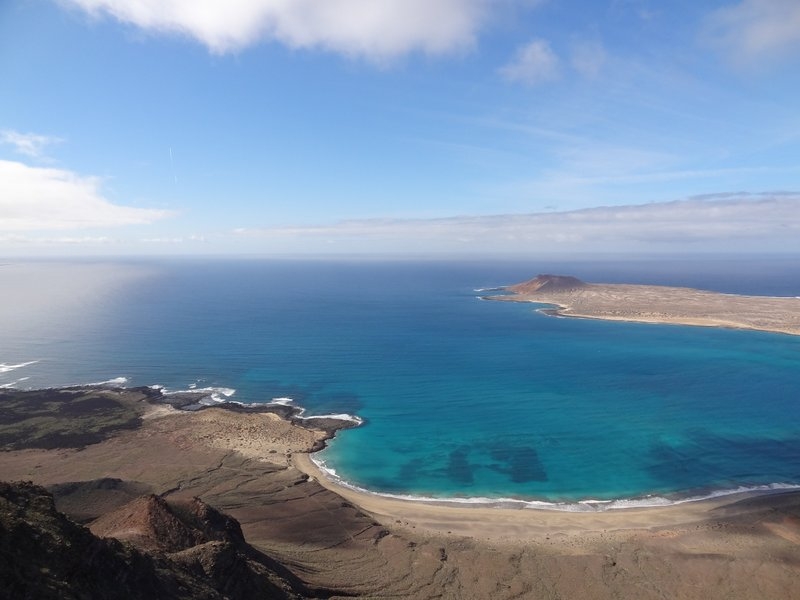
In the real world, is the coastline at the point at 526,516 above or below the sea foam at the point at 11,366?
below

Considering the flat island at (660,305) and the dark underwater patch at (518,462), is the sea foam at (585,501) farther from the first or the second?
the flat island at (660,305)

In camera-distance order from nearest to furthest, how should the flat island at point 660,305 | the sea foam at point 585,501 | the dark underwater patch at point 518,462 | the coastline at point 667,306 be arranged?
1. the sea foam at point 585,501
2. the dark underwater patch at point 518,462
3. the coastline at point 667,306
4. the flat island at point 660,305

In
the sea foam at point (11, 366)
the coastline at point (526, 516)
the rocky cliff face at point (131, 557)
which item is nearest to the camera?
the rocky cliff face at point (131, 557)

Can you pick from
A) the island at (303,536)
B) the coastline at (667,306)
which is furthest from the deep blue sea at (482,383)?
the coastline at (667,306)

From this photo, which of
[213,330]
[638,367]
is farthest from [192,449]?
[638,367]

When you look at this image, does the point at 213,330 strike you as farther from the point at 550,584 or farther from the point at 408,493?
the point at 550,584

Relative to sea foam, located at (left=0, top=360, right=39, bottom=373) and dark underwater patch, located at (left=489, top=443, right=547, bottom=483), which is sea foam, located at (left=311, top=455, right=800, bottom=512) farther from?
sea foam, located at (left=0, top=360, right=39, bottom=373)
